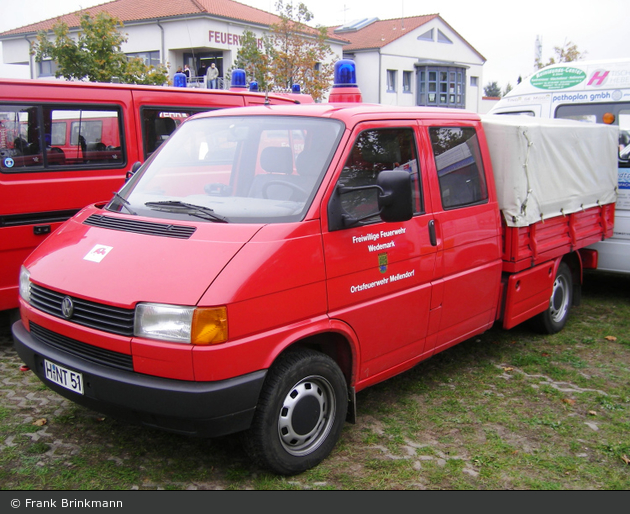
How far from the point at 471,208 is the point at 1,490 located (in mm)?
3763

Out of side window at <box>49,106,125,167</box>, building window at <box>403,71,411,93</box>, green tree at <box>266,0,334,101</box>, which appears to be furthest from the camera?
building window at <box>403,71,411,93</box>

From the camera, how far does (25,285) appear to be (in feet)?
13.1

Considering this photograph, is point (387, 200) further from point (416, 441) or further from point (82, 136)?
point (82, 136)

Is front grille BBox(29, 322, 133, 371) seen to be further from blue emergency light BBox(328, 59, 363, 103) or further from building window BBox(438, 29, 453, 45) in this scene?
building window BBox(438, 29, 453, 45)

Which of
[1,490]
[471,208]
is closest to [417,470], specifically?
[471,208]

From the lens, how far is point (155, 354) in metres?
3.19

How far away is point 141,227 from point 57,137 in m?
2.94

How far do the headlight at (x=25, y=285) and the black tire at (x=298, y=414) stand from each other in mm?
1678

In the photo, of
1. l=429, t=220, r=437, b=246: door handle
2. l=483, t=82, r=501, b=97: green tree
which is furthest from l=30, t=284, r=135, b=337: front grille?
Result: l=483, t=82, r=501, b=97: green tree

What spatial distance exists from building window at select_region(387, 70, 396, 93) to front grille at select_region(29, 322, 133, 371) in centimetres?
4795

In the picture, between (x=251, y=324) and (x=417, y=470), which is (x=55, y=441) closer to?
(x=251, y=324)

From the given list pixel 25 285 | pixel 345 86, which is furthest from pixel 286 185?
pixel 345 86

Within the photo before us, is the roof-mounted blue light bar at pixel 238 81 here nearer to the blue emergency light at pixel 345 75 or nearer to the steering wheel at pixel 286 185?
the blue emergency light at pixel 345 75

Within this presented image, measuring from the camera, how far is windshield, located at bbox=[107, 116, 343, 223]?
12.3 feet
